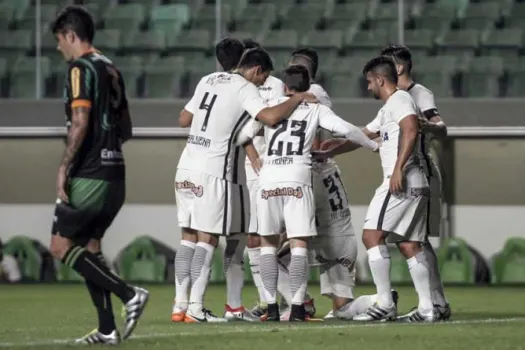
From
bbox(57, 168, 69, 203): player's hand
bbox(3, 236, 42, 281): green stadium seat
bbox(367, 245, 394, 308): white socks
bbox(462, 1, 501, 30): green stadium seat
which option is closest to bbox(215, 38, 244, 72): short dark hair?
bbox(367, 245, 394, 308): white socks

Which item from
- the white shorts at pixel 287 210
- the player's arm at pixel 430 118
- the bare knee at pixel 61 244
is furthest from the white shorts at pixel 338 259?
the bare knee at pixel 61 244

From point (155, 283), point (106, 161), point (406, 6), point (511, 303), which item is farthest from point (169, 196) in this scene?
point (106, 161)

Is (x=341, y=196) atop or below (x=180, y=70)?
below

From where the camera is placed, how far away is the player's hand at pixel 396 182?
9.01 metres

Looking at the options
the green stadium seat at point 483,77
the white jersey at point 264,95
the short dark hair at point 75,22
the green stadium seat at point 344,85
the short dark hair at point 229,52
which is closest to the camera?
the short dark hair at point 75,22

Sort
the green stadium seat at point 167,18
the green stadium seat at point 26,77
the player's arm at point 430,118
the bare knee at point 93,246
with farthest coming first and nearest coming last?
1. the green stadium seat at point 167,18
2. the green stadium seat at point 26,77
3. the player's arm at point 430,118
4. the bare knee at point 93,246

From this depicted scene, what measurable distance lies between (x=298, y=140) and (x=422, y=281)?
1215mm

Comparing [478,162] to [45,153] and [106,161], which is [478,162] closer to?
[45,153]

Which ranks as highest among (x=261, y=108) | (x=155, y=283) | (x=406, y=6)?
(x=406, y=6)

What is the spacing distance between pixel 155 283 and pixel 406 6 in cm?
402

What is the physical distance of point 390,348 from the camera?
7.11 meters

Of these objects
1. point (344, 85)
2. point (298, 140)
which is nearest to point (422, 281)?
point (298, 140)

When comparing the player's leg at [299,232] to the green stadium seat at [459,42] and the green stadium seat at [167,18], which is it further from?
the green stadium seat at [167,18]

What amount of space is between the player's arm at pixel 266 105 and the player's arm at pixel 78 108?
1993 mm
